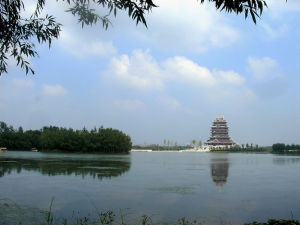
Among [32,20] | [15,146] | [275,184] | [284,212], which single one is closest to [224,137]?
[15,146]

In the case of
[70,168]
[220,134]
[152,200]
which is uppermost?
[220,134]

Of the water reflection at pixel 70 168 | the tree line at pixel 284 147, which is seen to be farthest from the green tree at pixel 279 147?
the water reflection at pixel 70 168

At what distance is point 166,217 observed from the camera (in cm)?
673

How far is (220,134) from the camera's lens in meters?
77.3

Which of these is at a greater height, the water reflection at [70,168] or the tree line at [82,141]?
the tree line at [82,141]

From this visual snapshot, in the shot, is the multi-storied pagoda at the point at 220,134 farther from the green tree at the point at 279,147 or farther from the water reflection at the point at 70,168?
the water reflection at the point at 70,168

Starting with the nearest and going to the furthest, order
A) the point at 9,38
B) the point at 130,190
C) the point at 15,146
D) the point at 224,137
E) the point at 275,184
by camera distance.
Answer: the point at 9,38 < the point at 130,190 < the point at 275,184 < the point at 15,146 < the point at 224,137

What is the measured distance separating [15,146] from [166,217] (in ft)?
176

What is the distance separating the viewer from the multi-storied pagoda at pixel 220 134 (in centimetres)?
7606

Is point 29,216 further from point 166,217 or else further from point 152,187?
point 152,187

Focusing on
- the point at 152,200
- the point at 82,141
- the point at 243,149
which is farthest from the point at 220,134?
the point at 152,200

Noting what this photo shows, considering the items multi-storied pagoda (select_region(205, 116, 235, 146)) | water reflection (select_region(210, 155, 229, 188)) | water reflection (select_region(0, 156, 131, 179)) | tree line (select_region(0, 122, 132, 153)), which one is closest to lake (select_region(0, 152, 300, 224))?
water reflection (select_region(210, 155, 229, 188))

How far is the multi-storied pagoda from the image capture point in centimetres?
7606

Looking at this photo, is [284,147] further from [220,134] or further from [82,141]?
[82,141]
